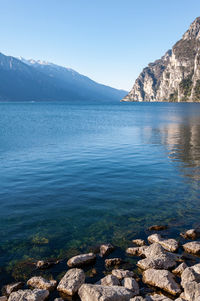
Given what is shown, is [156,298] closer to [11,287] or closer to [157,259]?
[157,259]

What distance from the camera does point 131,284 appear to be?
31.6ft

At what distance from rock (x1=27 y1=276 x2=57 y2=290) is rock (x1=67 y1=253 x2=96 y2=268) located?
1.44 metres

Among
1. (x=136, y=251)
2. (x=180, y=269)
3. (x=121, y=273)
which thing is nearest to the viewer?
(x=121, y=273)

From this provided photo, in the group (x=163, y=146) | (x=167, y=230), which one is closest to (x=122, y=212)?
(x=167, y=230)

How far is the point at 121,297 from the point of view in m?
8.81

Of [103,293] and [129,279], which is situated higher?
[103,293]

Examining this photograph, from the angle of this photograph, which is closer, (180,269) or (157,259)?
(180,269)

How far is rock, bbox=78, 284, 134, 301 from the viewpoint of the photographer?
28.5 ft

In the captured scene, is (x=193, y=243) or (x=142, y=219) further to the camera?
(x=142, y=219)

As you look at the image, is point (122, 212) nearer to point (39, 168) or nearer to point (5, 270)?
point (5, 270)


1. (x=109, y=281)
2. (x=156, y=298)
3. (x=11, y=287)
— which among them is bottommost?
(x=11, y=287)

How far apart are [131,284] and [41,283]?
3.73 m

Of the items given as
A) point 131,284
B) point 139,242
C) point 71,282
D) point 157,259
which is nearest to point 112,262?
point 131,284

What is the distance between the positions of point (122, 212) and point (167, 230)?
3478 millimetres
